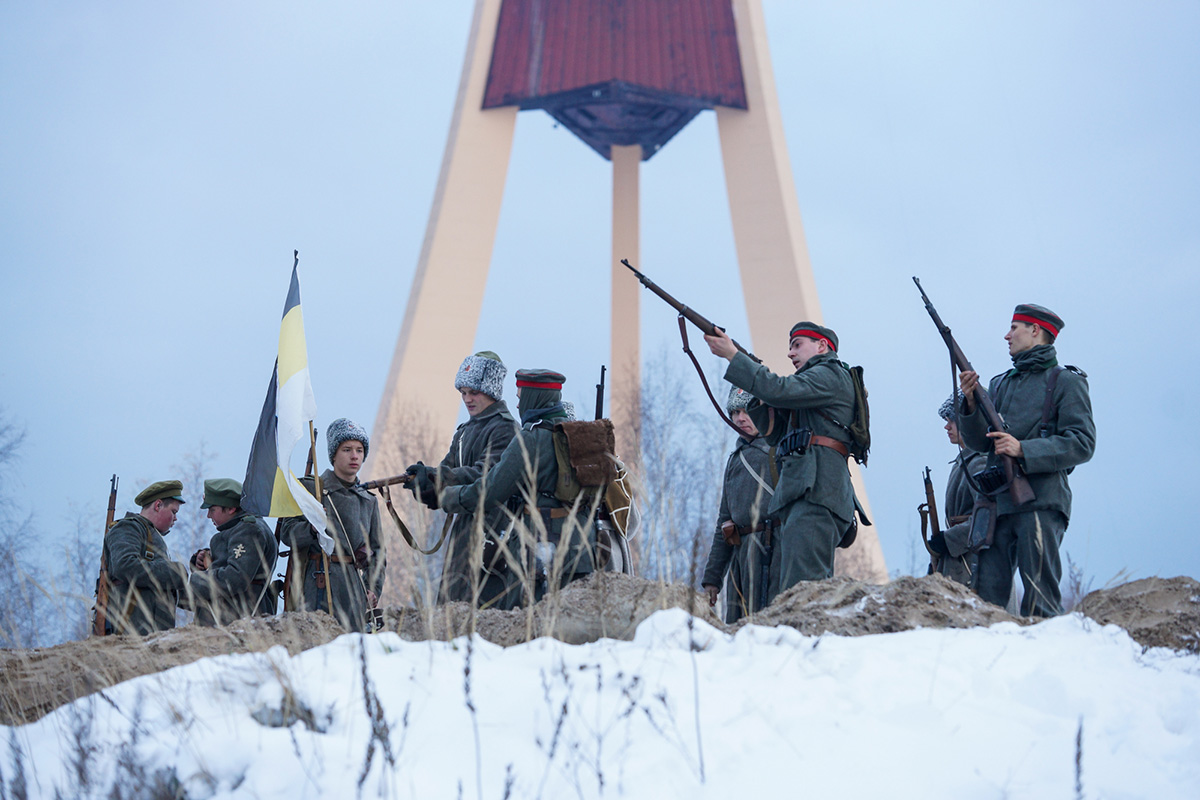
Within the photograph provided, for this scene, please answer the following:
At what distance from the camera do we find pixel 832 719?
235 cm

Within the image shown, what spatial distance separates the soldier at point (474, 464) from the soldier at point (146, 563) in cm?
112

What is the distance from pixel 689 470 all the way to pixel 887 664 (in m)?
18.1

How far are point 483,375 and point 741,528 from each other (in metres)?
1.39

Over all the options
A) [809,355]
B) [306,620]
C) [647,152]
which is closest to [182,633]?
[306,620]

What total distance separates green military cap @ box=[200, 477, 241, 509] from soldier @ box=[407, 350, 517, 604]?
0.93m

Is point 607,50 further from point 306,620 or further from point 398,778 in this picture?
point 398,778

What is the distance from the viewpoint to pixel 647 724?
2357 mm

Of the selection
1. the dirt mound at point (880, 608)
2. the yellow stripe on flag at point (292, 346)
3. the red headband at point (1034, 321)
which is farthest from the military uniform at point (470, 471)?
the red headband at point (1034, 321)

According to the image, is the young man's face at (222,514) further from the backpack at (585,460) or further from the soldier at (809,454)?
the soldier at (809,454)

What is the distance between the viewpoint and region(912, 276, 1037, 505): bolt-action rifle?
406 cm

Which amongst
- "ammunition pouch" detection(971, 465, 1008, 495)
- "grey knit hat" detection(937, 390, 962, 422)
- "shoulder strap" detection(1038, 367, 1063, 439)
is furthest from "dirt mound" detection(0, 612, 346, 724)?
"grey knit hat" detection(937, 390, 962, 422)

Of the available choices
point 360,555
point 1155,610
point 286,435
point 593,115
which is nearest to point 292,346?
point 286,435

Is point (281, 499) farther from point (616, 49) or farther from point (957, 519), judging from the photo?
point (616, 49)

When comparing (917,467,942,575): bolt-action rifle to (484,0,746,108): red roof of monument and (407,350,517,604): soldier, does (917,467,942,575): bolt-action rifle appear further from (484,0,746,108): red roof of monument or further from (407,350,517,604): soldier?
(484,0,746,108): red roof of monument
